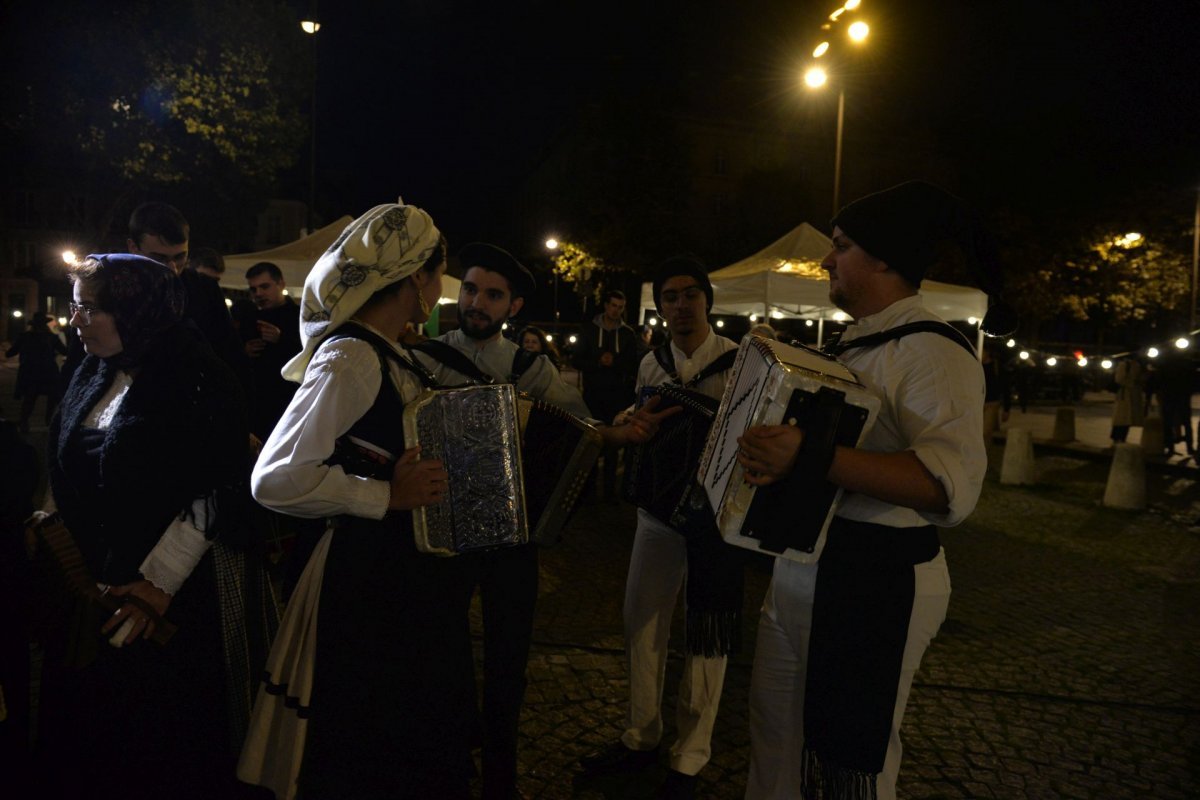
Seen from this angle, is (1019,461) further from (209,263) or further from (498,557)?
(209,263)

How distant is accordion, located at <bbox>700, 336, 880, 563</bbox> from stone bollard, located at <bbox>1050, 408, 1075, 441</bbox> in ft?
51.3

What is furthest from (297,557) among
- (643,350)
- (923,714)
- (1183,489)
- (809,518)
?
(1183,489)

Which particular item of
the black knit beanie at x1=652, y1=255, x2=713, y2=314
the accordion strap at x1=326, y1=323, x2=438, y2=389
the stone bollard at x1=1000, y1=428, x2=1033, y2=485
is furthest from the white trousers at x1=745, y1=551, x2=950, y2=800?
the stone bollard at x1=1000, y1=428, x2=1033, y2=485

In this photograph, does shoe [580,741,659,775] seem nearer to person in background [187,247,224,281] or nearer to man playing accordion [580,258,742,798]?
man playing accordion [580,258,742,798]

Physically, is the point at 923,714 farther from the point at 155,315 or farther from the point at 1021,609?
the point at 155,315

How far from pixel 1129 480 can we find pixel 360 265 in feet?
34.5

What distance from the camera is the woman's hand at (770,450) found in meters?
1.81

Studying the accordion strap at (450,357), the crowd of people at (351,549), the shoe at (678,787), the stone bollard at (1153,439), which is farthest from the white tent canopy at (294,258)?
the stone bollard at (1153,439)

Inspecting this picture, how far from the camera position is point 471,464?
2.24 m

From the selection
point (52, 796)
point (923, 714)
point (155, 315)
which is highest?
point (155, 315)

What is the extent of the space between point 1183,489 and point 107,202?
23.1 meters

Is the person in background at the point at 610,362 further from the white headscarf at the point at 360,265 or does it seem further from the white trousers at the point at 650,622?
the white headscarf at the point at 360,265

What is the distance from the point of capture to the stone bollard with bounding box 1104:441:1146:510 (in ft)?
31.0

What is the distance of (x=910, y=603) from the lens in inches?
80.0
